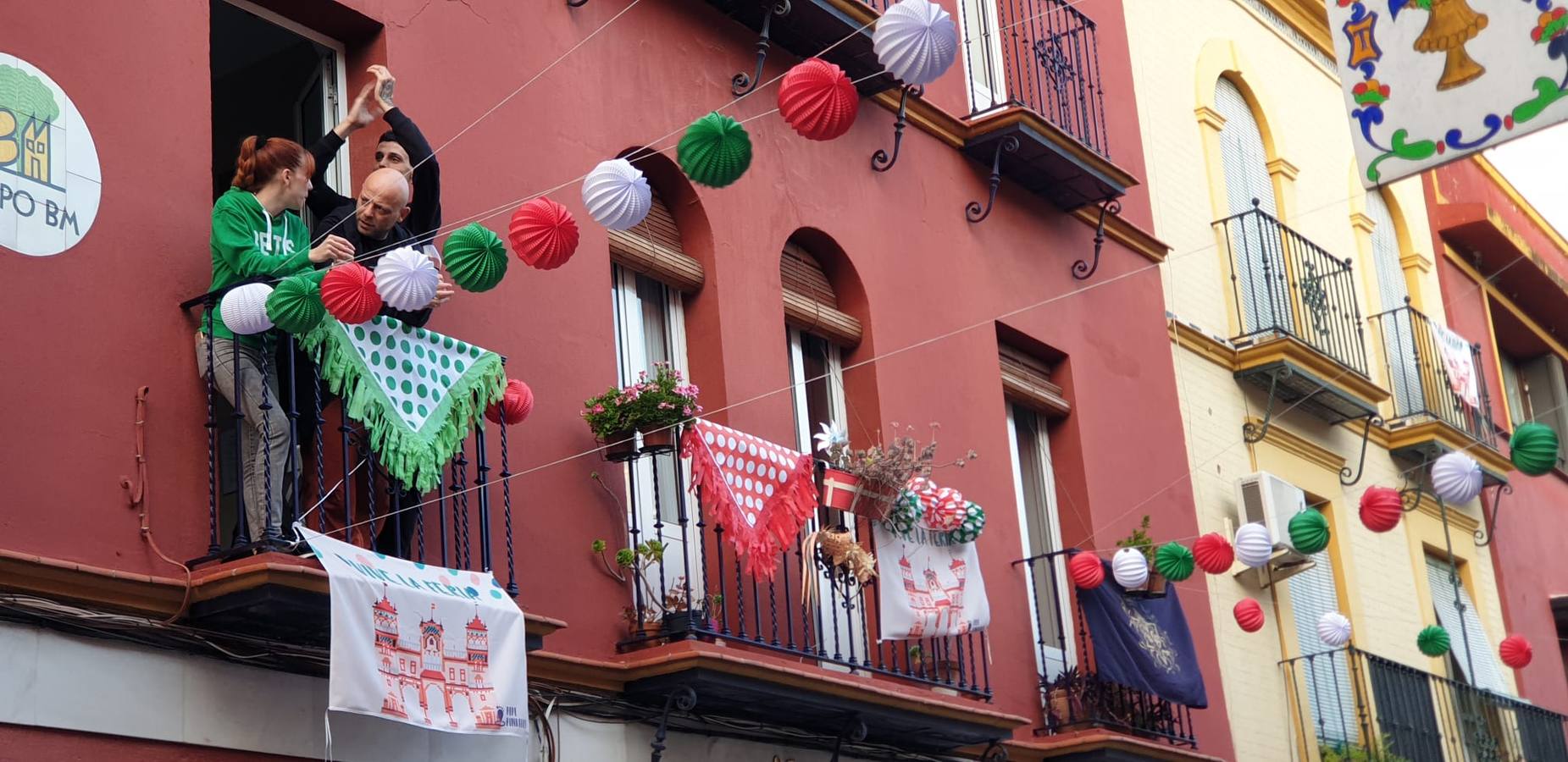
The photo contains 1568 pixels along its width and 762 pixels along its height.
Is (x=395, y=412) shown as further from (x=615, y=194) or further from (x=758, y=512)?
(x=758, y=512)

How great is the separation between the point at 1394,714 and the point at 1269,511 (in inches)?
93.3

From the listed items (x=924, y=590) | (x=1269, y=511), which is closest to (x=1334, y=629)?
(x=1269, y=511)

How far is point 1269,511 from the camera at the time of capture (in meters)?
15.6

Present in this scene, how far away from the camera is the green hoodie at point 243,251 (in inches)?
313

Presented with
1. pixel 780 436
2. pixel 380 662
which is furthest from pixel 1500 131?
pixel 380 662

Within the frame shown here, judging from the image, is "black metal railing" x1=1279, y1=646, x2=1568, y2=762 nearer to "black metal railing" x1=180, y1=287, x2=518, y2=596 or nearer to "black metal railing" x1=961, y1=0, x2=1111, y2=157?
"black metal railing" x1=961, y1=0, x2=1111, y2=157

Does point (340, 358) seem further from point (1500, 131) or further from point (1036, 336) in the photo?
point (1036, 336)

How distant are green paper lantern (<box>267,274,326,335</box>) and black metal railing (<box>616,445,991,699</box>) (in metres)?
2.41

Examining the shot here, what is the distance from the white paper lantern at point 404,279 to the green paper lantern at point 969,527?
4.53 meters

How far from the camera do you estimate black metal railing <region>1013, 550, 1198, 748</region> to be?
42.2ft

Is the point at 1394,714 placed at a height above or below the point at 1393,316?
below

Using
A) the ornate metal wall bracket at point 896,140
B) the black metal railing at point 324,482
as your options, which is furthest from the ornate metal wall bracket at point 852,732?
the ornate metal wall bracket at point 896,140

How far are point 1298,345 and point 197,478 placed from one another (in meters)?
10.6

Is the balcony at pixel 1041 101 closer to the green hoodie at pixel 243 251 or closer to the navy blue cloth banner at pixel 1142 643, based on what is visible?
the navy blue cloth banner at pixel 1142 643
